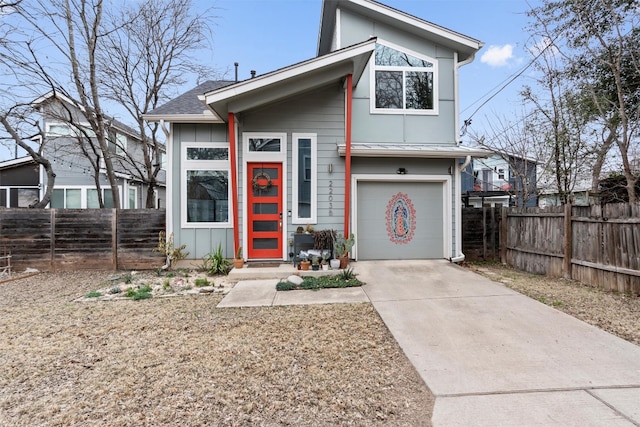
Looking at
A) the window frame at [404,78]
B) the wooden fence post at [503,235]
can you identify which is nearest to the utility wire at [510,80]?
the window frame at [404,78]

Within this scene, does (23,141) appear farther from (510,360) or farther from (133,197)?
(510,360)

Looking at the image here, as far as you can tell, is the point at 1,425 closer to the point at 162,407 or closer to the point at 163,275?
the point at 162,407

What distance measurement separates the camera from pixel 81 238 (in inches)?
275

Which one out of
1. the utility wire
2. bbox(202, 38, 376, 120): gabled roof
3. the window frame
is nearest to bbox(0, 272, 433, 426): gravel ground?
bbox(202, 38, 376, 120): gabled roof

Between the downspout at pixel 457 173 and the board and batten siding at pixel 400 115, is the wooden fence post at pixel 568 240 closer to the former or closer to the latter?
the downspout at pixel 457 173

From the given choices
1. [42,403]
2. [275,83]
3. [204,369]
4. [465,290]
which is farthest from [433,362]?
[275,83]

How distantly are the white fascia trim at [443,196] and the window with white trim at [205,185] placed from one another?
290 centimetres

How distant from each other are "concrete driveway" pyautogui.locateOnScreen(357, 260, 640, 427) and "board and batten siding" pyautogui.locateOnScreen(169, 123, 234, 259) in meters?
3.79

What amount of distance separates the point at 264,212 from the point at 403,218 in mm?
3350

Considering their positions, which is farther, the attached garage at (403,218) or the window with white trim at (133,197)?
the window with white trim at (133,197)

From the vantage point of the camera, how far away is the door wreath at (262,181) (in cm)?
679

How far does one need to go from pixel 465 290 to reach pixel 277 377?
3.77 meters

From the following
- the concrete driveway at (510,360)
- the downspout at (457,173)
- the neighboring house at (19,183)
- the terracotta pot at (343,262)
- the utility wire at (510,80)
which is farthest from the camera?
the neighboring house at (19,183)

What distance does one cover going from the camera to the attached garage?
7.35 meters
